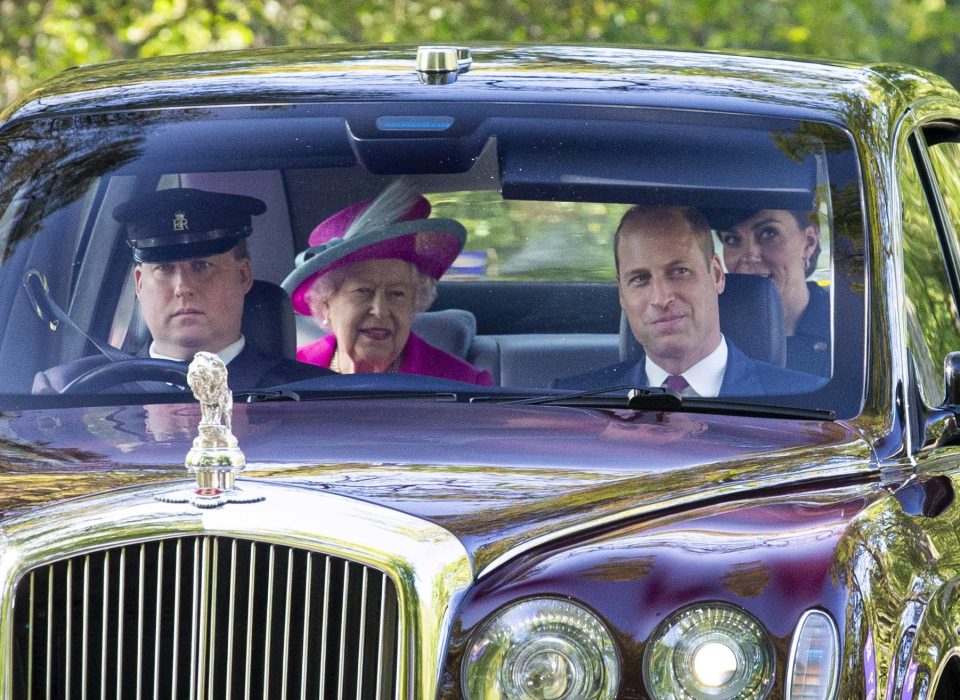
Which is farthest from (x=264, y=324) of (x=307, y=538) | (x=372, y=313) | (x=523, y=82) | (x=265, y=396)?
(x=307, y=538)

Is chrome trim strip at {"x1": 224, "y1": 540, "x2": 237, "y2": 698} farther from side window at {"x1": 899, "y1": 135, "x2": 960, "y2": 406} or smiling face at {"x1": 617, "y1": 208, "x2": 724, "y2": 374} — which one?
side window at {"x1": 899, "y1": 135, "x2": 960, "y2": 406}

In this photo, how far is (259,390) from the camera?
12.4 feet

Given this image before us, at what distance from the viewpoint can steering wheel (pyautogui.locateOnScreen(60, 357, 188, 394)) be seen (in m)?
3.92

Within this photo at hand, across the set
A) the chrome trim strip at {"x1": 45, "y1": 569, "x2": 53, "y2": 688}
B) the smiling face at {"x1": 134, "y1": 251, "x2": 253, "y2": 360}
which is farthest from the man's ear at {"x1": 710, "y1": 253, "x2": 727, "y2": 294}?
the chrome trim strip at {"x1": 45, "y1": 569, "x2": 53, "y2": 688}

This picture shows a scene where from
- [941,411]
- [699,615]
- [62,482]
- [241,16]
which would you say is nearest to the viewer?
[699,615]

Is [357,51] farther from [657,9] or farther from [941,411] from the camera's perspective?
[657,9]

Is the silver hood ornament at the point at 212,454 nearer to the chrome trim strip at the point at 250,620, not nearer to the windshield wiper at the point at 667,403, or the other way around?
the chrome trim strip at the point at 250,620

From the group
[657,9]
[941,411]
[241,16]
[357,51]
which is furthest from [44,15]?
[941,411]

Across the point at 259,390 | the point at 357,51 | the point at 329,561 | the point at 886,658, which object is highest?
the point at 357,51

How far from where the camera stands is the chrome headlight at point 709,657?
2793 mm

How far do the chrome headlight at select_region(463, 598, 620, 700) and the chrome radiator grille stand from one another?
15 centimetres

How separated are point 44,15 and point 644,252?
41.8ft

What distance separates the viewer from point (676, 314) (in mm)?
4016

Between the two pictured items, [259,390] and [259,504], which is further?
[259,390]
